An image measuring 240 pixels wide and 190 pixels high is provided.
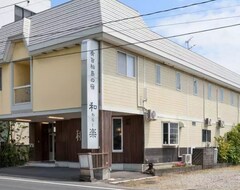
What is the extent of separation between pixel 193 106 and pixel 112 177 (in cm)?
1054

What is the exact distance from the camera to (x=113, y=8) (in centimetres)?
1909

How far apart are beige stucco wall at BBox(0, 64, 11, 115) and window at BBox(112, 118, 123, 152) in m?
5.66

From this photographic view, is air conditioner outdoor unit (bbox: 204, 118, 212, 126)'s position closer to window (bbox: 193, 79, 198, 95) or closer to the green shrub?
the green shrub

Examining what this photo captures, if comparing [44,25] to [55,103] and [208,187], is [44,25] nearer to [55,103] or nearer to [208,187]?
[55,103]

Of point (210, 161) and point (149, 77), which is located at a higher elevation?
point (149, 77)

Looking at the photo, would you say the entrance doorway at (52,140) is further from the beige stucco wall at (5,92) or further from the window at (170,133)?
the window at (170,133)

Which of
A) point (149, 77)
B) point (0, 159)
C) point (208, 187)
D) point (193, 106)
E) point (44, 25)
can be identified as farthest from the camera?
point (193, 106)

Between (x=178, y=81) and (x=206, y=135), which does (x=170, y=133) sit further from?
(x=206, y=135)

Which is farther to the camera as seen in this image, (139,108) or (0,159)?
(0,159)

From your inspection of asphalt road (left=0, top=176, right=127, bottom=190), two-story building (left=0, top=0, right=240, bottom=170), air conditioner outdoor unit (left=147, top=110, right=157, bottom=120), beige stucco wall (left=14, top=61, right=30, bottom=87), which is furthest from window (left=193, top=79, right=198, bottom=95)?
asphalt road (left=0, top=176, right=127, bottom=190)

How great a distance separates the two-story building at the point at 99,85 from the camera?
18203mm

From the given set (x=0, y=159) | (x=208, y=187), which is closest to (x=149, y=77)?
(x=208, y=187)

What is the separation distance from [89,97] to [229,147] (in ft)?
46.4

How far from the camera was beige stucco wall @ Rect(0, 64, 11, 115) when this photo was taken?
22.5 metres
